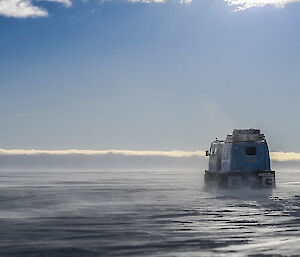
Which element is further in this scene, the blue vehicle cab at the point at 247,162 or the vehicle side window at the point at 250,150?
the vehicle side window at the point at 250,150

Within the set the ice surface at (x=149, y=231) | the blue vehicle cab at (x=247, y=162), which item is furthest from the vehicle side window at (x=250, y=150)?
the ice surface at (x=149, y=231)

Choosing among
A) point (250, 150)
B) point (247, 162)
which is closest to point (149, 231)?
point (247, 162)

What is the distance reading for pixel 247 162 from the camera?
50.4 meters

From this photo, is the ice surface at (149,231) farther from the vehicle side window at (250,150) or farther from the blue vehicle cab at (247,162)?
the vehicle side window at (250,150)

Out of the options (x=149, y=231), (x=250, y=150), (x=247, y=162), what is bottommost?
(x=149, y=231)

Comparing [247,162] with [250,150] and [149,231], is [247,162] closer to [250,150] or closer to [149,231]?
[250,150]

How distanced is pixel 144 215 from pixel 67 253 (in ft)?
37.7

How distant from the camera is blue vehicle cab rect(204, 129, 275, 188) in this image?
4994 centimetres

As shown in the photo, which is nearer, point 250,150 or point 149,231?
point 149,231

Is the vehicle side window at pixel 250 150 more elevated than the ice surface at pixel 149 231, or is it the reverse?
the vehicle side window at pixel 250 150

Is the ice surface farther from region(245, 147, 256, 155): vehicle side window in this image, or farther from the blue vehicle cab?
region(245, 147, 256, 155): vehicle side window

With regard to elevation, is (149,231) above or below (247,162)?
below

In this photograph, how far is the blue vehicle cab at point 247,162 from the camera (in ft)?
164

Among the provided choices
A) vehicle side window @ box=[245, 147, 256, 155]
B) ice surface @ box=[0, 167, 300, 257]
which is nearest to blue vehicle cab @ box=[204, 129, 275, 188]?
vehicle side window @ box=[245, 147, 256, 155]
